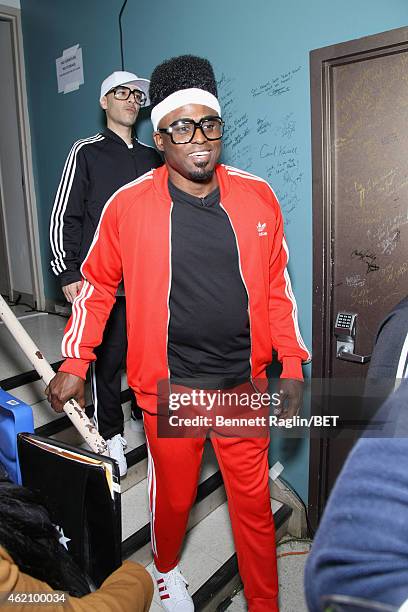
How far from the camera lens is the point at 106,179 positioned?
2.17 m

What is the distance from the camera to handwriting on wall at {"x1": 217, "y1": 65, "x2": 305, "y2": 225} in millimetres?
2041

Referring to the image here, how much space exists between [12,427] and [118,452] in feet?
3.28

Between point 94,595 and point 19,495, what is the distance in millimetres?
255

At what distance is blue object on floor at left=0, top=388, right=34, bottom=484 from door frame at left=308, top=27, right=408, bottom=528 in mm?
1337

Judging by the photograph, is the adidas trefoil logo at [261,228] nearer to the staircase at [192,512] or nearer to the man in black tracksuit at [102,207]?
the man in black tracksuit at [102,207]

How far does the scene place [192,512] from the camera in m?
2.22

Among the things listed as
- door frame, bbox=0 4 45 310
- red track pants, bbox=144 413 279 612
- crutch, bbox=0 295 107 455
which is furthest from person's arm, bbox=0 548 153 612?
door frame, bbox=0 4 45 310

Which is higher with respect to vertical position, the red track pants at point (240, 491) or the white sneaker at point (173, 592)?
the red track pants at point (240, 491)

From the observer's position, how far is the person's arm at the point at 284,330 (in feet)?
5.37

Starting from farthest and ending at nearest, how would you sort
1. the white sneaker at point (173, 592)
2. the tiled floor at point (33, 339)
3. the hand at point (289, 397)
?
the tiled floor at point (33, 339)
the white sneaker at point (173, 592)
the hand at point (289, 397)

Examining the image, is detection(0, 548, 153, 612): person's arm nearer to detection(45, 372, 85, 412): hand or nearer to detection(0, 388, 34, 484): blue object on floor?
detection(0, 388, 34, 484): blue object on floor

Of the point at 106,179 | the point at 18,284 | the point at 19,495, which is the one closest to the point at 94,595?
the point at 19,495

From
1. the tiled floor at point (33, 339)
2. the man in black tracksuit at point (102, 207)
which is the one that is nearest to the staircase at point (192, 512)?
the tiled floor at point (33, 339)

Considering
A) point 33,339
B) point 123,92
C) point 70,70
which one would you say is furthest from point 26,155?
point 123,92
